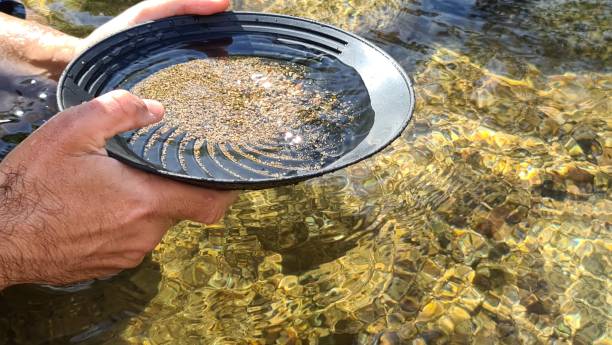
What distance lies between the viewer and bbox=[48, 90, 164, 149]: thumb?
183 centimetres

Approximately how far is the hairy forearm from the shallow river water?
0.09 m

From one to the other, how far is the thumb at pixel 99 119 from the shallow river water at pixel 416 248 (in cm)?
61

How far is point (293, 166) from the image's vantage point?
6.87ft

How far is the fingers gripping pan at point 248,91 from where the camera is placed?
2072mm

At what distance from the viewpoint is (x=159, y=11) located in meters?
2.73

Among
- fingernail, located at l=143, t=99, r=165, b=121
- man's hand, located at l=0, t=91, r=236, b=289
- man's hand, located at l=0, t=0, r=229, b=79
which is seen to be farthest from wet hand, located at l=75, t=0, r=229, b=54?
man's hand, located at l=0, t=91, r=236, b=289

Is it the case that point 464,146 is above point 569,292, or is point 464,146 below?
above

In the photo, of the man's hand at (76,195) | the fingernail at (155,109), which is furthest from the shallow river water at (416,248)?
the fingernail at (155,109)

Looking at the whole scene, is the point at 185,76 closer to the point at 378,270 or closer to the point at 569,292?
the point at 378,270

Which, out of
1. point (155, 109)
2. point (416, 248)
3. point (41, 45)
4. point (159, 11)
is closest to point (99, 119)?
point (155, 109)

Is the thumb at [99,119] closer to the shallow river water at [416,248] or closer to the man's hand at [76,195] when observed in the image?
the man's hand at [76,195]

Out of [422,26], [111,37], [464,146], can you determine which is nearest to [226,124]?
[111,37]

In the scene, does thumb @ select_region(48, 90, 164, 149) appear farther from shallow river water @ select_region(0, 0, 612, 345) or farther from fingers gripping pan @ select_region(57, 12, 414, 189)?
shallow river water @ select_region(0, 0, 612, 345)

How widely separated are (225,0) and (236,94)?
41cm
